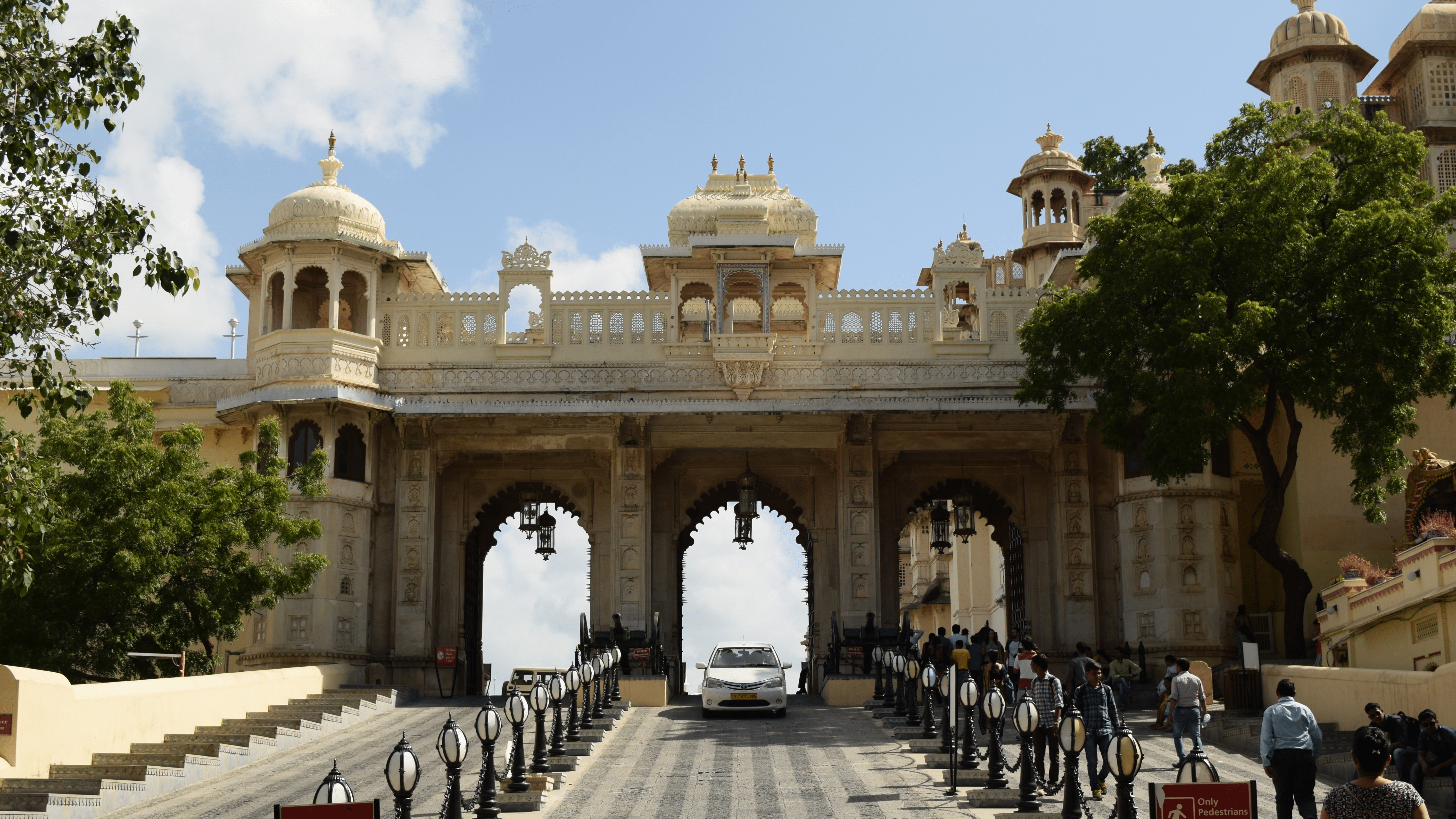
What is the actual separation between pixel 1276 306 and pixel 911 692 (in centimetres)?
768

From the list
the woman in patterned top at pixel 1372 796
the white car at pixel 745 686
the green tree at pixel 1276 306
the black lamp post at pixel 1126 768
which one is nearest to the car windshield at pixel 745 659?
the white car at pixel 745 686

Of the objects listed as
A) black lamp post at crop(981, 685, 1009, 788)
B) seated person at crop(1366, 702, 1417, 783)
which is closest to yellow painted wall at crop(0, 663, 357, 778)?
black lamp post at crop(981, 685, 1009, 788)

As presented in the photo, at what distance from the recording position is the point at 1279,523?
2262 centimetres

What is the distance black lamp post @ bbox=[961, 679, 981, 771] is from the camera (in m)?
13.7

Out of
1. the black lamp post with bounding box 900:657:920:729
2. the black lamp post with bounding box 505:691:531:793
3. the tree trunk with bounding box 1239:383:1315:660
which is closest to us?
the black lamp post with bounding box 505:691:531:793

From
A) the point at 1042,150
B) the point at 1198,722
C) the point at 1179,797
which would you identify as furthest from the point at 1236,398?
the point at 1042,150

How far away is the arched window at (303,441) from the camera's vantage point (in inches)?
985

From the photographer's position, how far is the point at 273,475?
21.3 metres

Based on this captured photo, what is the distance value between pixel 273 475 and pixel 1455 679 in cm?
1514

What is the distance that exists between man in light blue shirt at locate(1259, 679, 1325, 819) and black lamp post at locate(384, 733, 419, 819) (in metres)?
6.02

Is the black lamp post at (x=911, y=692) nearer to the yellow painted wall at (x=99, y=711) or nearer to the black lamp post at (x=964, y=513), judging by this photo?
the black lamp post at (x=964, y=513)

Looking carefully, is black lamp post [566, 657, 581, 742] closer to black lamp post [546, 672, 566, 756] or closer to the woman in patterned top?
black lamp post [546, 672, 566, 756]

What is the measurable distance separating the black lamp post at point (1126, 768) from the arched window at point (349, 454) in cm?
1804

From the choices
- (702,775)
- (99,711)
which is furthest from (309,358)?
(702,775)
